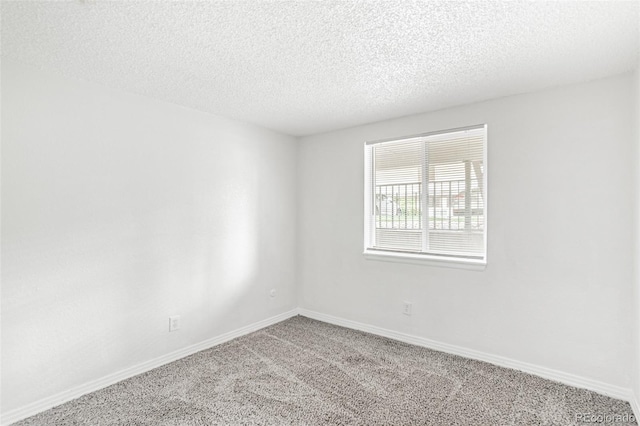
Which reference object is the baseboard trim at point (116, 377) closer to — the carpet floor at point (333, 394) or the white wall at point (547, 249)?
the carpet floor at point (333, 394)

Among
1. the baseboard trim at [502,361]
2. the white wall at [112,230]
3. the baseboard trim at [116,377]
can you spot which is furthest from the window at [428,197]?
the baseboard trim at [116,377]

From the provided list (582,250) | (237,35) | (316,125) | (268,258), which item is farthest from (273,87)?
(582,250)

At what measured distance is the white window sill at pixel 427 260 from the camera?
9.99 ft

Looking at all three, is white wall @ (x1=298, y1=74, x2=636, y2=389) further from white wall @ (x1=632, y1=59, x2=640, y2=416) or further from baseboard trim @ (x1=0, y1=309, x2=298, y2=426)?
baseboard trim @ (x1=0, y1=309, x2=298, y2=426)

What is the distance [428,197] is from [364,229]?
798 millimetres

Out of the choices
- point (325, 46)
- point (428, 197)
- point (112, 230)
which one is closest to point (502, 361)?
point (428, 197)

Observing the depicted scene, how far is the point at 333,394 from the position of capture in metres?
2.45

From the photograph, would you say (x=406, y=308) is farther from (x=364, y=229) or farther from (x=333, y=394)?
(x=333, y=394)

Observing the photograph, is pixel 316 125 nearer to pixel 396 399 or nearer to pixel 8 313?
pixel 396 399

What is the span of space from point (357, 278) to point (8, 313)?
118 inches

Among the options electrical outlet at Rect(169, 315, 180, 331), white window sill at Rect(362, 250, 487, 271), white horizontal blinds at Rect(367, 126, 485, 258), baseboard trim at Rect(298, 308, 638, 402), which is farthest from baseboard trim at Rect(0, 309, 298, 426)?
white horizontal blinds at Rect(367, 126, 485, 258)

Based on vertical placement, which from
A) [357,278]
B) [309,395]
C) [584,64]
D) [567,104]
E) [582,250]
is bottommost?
[309,395]

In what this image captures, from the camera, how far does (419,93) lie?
2822mm

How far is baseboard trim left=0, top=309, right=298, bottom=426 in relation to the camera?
2193mm
